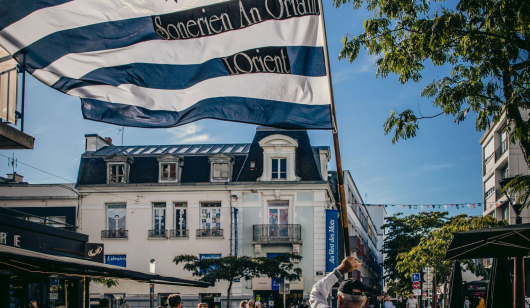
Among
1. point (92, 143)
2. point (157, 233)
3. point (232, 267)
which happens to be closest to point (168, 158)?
point (157, 233)

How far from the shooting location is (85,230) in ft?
137

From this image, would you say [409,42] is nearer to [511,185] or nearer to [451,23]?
[451,23]

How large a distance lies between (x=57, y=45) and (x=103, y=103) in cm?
75

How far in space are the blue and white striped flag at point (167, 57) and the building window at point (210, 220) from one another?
34.3 m

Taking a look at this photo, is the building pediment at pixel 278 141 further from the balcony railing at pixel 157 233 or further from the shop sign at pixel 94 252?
the shop sign at pixel 94 252

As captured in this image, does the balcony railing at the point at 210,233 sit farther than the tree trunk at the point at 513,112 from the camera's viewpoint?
Yes

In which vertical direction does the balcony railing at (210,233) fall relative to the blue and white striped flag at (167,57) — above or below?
below

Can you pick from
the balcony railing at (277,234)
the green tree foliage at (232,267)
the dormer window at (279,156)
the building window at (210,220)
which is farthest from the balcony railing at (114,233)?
the dormer window at (279,156)

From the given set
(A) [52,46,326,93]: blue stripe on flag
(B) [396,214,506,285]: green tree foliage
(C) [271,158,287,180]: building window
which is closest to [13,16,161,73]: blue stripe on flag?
(A) [52,46,326,93]: blue stripe on flag

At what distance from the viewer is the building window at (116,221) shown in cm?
4131

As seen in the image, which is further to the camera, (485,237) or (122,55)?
(485,237)

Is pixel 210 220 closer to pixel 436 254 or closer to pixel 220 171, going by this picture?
pixel 220 171

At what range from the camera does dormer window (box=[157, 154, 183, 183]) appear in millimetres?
41250

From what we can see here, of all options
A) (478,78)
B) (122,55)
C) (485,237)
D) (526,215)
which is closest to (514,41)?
(478,78)
